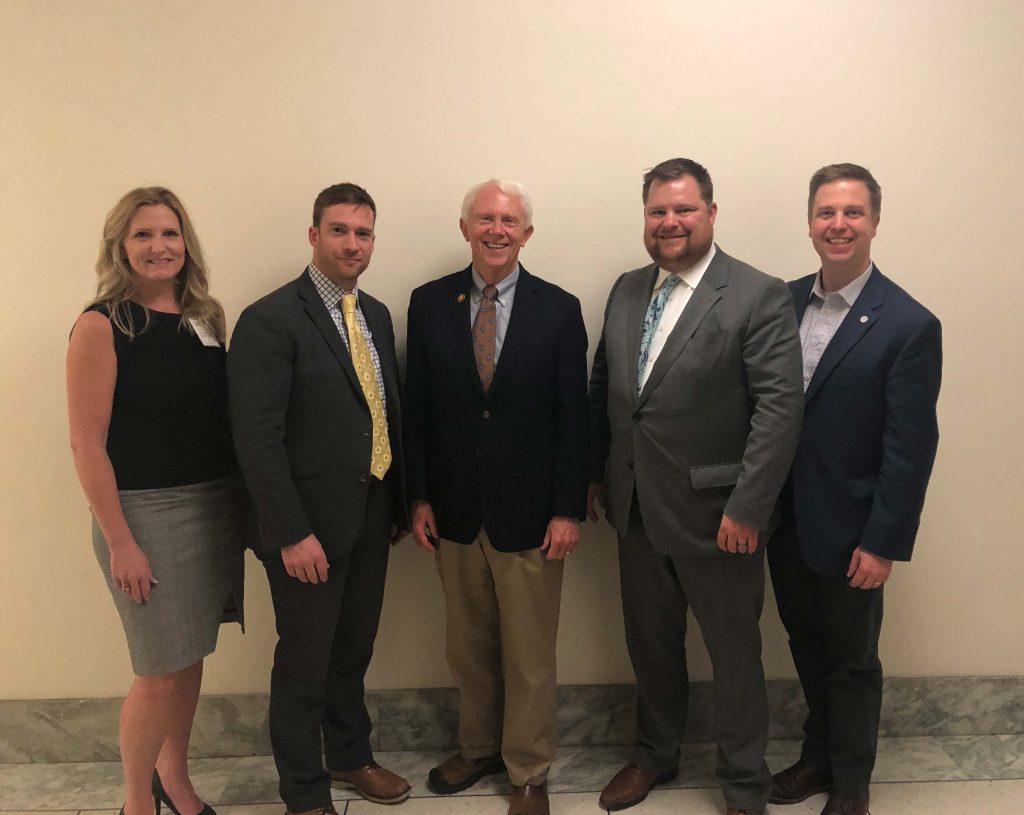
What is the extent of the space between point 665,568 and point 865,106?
1.62 metres

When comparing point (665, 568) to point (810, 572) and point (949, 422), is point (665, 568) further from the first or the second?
point (949, 422)

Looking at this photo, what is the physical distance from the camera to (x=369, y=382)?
6.75ft

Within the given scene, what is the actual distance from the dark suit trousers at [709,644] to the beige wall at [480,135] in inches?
34.6

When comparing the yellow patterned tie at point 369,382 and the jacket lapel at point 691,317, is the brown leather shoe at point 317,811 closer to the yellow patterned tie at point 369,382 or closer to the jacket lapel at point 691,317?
the yellow patterned tie at point 369,382

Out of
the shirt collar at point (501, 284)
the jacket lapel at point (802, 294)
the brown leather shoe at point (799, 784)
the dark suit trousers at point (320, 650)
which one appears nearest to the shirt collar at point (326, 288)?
the shirt collar at point (501, 284)

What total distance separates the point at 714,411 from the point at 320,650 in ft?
4.14

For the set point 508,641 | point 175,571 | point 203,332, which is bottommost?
point 508,641

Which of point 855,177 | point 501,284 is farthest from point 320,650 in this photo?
point 855,177

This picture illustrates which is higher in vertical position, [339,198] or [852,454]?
[339,198]

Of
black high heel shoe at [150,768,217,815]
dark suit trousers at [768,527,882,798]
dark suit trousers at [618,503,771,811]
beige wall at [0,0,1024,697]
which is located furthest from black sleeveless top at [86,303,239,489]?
dark suit trousers at [768,527,882,798]

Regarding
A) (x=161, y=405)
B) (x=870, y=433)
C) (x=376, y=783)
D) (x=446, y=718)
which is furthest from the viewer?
(x=446, y=718)

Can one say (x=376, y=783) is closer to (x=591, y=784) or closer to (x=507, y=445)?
(x=591, y=784)

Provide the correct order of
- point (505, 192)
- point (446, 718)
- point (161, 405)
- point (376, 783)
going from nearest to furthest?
point (161, 405), point (505, 192), point (376, 783), point (446, 718)

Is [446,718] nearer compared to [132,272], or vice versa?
[132,272]
